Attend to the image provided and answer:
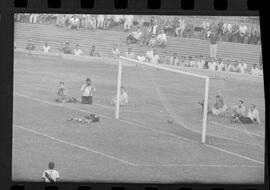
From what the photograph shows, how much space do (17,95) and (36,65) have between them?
0.61 feet

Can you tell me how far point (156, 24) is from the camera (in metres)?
3.08

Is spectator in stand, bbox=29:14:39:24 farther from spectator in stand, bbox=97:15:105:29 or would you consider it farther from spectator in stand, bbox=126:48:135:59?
spectator in stand, bbox=126:48:135:59

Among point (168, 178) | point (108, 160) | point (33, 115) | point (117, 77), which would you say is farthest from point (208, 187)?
point (33, 115)

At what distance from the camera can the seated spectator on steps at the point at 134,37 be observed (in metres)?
3.09

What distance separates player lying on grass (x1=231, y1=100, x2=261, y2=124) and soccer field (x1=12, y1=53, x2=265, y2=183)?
0.03 m

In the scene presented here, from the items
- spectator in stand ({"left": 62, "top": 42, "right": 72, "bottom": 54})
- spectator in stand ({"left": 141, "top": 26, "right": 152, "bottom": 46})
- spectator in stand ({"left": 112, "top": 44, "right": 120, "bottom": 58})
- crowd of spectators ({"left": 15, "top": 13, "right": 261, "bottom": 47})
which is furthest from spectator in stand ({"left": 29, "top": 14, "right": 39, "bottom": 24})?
spectator in stand ({"left": 141, "top": 26, "right": 152, "bottom": 46})

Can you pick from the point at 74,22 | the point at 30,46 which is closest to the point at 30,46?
the point at 30,46

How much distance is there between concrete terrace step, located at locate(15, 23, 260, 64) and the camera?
122 inches

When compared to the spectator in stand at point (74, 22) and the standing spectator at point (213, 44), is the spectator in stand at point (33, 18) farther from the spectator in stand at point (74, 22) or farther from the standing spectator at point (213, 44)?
the standing spectator at point (213, 44)

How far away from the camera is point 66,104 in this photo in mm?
3141

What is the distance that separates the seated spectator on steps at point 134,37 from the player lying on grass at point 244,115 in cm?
62

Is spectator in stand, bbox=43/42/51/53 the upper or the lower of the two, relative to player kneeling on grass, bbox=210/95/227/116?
upper

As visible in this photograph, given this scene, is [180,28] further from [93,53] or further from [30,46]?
[30,46]

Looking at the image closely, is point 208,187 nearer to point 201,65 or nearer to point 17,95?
point 201,65
